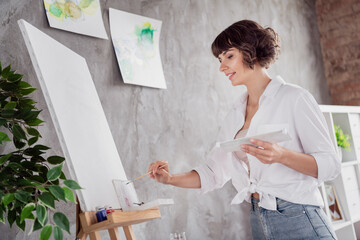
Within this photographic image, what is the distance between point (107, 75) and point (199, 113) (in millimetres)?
793

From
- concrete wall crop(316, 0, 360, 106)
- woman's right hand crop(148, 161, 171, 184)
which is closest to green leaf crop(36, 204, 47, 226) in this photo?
woman's right hand crop(148, 161, 171, 184)

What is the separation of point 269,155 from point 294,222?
1.11 ft

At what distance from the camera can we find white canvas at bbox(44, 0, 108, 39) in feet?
6.81

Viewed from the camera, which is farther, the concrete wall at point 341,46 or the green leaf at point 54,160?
the concrete wall at point 341,46

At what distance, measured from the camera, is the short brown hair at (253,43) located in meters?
1.92

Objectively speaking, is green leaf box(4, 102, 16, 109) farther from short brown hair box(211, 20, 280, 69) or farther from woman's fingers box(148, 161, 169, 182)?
short brown hair box(211, 20, 280, 69)

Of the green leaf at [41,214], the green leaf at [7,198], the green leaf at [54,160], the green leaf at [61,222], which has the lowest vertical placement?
the green leaf at [61,222]

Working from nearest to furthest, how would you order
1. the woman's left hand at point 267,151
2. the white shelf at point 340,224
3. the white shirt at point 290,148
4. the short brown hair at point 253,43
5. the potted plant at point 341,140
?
1. the woman's left hand at point 267,151
2. the white shirt at point 290,148
3. the short brown hair at point 253,43
4. the white shelf at point 340,224
5. the potted plant at point 341,140

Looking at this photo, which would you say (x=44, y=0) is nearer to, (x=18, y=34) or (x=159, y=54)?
(x=18, y=34)

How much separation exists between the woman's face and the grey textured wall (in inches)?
26.4

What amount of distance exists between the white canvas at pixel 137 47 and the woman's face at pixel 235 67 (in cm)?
65

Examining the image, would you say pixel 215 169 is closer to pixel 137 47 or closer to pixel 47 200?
pixel 137 47

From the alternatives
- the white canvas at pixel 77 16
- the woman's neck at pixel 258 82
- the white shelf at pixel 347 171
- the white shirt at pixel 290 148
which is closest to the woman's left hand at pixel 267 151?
the white shirt at pixel 290 148

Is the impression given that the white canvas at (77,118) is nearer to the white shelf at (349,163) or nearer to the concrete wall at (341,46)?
the white shelf at (349,163)
